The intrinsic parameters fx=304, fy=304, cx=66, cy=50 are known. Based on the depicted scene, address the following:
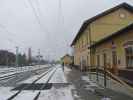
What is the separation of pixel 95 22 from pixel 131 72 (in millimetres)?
21059

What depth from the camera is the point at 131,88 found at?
14.1 meters

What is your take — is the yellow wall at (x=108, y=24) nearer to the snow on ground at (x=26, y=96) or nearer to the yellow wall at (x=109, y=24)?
the yellow wall at (x=109, y=24)

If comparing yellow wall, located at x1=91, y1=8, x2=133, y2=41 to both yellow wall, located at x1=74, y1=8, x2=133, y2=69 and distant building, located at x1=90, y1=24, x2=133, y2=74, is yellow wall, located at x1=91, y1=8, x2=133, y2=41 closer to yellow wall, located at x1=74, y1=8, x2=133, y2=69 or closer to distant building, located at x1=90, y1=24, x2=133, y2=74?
yellow wall, located at x1=74, y1=8, x2=133, y2=69

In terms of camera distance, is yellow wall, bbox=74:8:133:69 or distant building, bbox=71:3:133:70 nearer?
distant building, bbox=71:3:133:70

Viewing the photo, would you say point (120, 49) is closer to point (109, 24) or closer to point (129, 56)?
point (129, 56)

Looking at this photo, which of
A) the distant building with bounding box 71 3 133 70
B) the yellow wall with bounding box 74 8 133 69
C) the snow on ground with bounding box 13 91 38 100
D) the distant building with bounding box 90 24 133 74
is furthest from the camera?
the yellow wall with bounding box 74 8 133 69

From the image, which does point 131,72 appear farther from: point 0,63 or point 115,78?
point 0,63

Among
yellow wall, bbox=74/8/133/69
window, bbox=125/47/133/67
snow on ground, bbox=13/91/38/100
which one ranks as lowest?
snow on ground, bbox=13/91/38/100

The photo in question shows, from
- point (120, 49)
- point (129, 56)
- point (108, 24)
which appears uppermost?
point (108, 24)

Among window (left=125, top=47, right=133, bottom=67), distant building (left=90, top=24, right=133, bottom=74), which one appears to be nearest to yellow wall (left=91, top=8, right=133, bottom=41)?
distant building (left=90, top=24, right=133, bottom=74)

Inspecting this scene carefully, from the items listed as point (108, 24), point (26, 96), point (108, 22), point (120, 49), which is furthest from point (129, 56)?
point (108, 22)

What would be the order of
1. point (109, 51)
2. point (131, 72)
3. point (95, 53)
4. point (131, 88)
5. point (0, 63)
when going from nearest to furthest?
1. point (131, 88)
2. point (131, 72)
3. point (109, 51)
4. point (95, 53)
5. point (0, 63)

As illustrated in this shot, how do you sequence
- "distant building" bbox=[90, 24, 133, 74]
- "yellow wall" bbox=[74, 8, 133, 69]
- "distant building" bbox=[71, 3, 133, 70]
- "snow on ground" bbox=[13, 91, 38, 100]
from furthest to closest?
"yellow wall" bbox=[74, 8, 133, 69], "distant building" bbox=[71, 3, 133, 70], "distant building" bbox=[90, 24, 133, 74], "snow on ground" bbox=[13, 91, 38, 100]

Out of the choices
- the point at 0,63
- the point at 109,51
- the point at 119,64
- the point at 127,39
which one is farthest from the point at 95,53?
the point at 0,63
